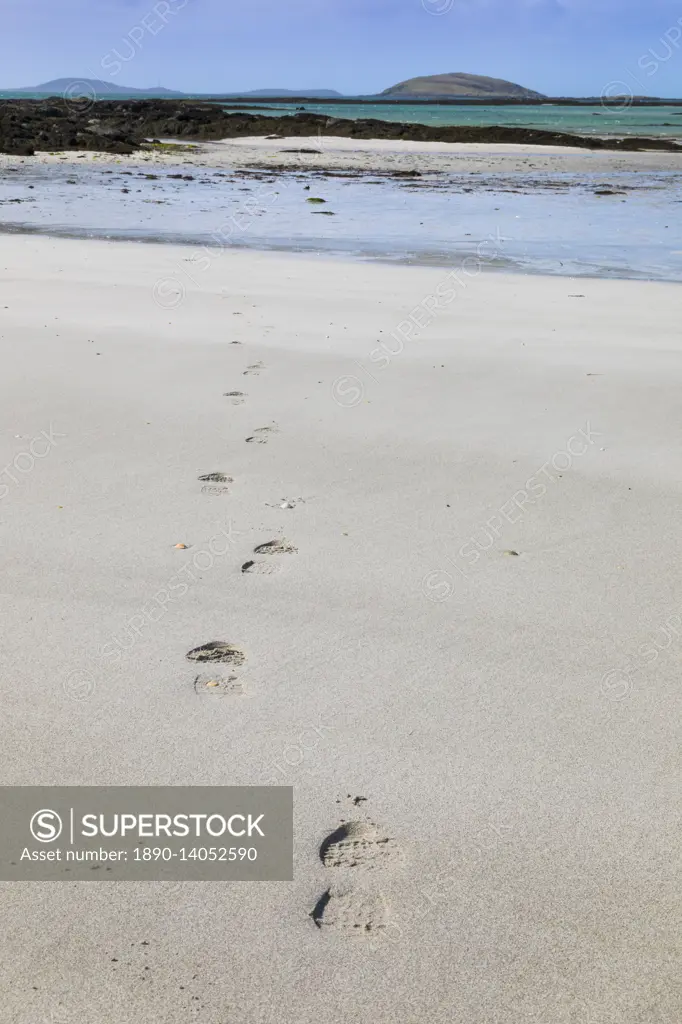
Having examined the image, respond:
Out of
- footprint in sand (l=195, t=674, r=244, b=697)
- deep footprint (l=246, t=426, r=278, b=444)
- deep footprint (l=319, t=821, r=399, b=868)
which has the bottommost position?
deep footprint (l=319, t=821, r=399, b=868)

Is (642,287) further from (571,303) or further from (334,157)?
(334,157)

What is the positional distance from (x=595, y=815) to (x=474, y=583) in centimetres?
123

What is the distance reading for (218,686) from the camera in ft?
9.34

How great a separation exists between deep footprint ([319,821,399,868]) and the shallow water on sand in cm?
865

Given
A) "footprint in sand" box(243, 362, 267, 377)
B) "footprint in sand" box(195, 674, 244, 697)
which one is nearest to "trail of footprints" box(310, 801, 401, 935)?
"footprint in sand" box(195, 674, 244, 697)

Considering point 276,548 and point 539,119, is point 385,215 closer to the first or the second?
point 276,548

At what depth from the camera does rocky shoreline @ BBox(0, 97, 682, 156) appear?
33.2 meters

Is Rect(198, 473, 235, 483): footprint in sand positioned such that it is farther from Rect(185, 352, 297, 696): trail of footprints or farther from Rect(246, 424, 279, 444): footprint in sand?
Rect(246, 424, 279, 444): footprint in sand

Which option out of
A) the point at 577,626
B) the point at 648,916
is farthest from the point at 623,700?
the point at 648,916

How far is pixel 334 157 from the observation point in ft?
107

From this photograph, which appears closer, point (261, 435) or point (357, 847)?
point (357, 847)

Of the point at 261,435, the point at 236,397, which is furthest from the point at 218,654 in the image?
the point at 236,397

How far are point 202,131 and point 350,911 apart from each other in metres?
44.9

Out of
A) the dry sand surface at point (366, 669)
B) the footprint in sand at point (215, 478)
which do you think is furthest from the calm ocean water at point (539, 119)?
the footprint in sand at point (215, 478)
